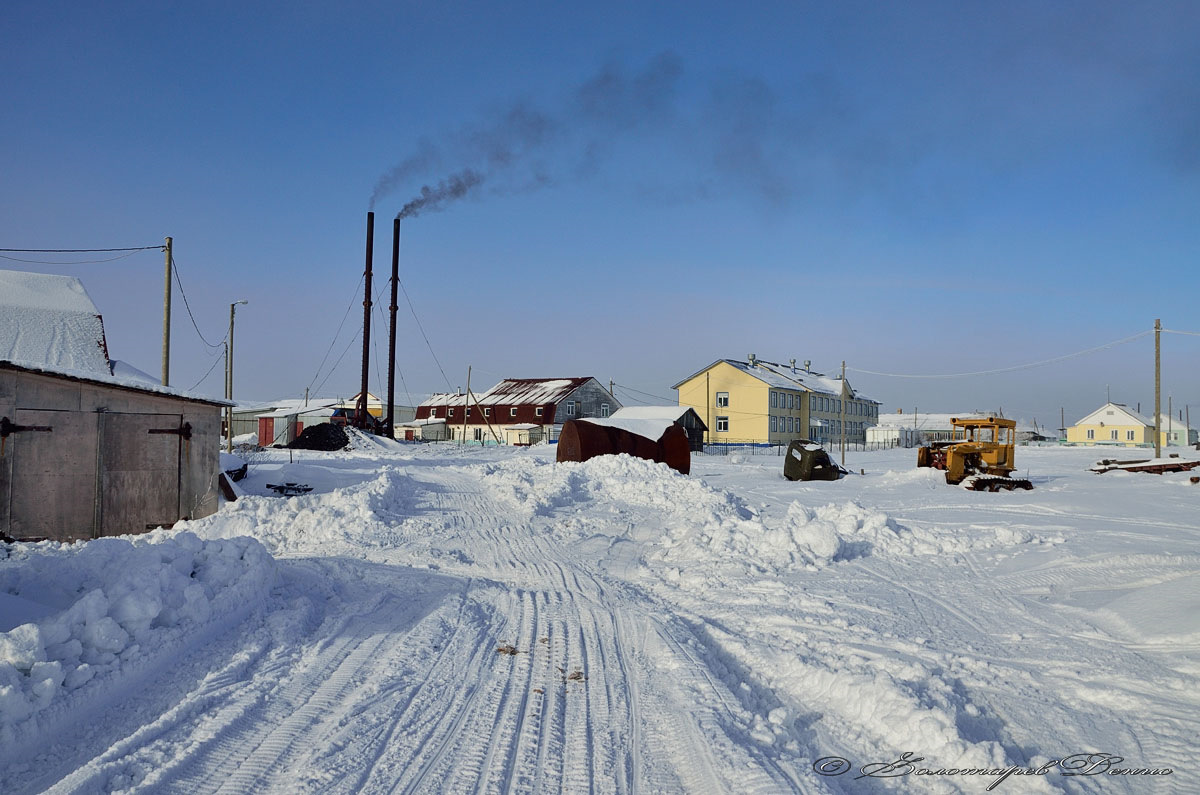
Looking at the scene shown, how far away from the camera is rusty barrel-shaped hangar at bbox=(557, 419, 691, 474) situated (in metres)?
25.0

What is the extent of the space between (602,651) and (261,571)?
12.1 feet

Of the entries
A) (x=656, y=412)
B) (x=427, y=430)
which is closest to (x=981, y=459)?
(x=656, y=412)

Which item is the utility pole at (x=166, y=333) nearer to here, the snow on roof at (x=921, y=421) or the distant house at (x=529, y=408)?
the distant house at (x=529, y=408)

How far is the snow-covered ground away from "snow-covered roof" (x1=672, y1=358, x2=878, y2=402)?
48.7 metres

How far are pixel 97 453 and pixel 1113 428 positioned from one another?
10558 cm

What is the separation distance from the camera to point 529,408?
59.2 meters

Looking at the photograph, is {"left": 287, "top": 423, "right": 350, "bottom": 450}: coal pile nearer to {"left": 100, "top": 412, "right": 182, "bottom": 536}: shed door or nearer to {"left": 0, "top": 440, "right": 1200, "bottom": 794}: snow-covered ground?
{"left": 100, "top": 412, "right": 182, "bottom": 536}: shed door

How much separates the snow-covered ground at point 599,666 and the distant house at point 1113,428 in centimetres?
9353

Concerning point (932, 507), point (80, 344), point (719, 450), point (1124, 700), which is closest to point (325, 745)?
point (1124, 700)

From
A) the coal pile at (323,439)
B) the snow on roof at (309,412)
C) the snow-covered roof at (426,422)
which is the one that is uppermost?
the snow on roof at (309,412)

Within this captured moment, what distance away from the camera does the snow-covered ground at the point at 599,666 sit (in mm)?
4293

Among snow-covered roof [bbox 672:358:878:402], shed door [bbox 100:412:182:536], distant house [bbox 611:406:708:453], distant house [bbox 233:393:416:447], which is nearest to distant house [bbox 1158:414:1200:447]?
snow-covered roof [bbox 672:358:878:402]

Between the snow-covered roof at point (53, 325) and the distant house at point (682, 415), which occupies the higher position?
the snow-covered roof at point (53, 325)

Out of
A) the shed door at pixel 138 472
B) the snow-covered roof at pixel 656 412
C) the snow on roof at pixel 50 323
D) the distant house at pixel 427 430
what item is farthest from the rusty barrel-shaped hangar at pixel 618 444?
the distant house at pixel 427 430
